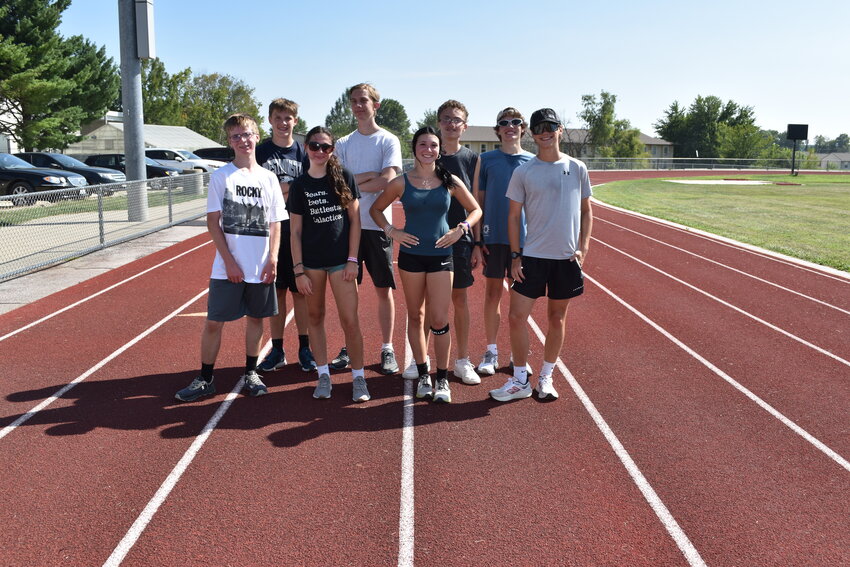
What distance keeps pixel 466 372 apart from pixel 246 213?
6.99ft

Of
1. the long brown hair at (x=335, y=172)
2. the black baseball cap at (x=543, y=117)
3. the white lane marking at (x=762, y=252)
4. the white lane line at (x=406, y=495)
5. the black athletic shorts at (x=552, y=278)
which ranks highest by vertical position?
the black baseball cap at (x=543, y=117)

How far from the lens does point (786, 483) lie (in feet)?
12.8

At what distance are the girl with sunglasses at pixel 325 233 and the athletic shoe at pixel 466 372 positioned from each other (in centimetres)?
85

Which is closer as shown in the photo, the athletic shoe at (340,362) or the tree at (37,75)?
the athletic shoe at (340,362)

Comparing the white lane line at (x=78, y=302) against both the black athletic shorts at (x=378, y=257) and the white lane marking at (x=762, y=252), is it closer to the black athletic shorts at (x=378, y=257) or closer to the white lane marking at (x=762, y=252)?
the black athletic shorts at (x=378, y=257)

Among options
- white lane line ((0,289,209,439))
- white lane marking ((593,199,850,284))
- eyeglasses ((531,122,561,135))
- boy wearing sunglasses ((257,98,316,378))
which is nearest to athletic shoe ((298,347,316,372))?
boy wearing sunglasses ((257,98,316,378))

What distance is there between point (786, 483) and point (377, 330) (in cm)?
424

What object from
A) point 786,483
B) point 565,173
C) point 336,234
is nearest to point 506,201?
point 565,173

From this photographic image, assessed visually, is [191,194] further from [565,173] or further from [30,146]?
[30,146]

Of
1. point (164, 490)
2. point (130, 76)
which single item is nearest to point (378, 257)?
point (164, 490)

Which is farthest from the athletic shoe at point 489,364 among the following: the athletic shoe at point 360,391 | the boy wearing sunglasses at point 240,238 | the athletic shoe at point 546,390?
the boy wearing sunglasses at point 240,238

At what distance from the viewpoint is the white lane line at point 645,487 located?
324cm

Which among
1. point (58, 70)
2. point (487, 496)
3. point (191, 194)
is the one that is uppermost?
point (58, 70)

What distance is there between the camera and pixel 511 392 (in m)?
5.14
